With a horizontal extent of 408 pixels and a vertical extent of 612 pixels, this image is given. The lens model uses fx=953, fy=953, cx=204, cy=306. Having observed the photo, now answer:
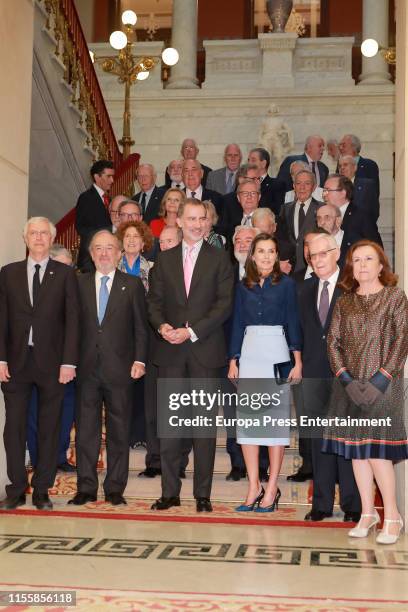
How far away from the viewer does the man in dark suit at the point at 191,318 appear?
540cm

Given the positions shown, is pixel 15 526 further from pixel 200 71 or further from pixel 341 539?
pixel 200 71

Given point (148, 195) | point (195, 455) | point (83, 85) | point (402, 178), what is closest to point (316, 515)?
point (195, 455)

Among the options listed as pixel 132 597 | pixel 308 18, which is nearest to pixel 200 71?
pixel 308 18

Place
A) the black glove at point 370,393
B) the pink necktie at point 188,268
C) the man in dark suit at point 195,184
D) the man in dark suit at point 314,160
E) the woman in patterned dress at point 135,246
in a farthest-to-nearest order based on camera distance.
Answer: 1. the man in dark suit at point 314,160
2. the man in dark suit at point 195,184
3. the woman in patterned dress at point 135,246
4. the pink necktie at point 188,268
5. the black glove at point 370,393

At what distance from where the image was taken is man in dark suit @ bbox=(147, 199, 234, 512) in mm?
5402

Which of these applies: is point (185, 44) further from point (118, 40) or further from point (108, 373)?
point (108, 373)

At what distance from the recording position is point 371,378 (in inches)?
190

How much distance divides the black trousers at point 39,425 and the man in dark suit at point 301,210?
2549mm

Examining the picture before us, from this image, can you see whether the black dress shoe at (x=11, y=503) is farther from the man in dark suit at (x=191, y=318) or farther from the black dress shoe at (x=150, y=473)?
the black dress shoe at (x=150, y=473)

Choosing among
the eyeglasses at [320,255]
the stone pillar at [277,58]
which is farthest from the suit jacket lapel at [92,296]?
the stone pillar at [277,58]

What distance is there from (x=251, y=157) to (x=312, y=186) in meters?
1.26

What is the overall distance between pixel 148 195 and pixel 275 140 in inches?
238

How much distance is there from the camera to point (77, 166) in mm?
11547

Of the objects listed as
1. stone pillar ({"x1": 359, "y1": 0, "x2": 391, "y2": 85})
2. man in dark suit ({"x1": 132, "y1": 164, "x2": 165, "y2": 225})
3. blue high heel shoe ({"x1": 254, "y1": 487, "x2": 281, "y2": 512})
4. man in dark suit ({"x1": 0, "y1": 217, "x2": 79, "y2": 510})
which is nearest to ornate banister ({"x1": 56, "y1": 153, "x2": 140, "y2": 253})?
man in dark suit ({"x1": 132, "y1": 164, "x2": 165, "y2": 225})
